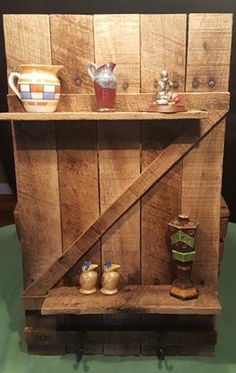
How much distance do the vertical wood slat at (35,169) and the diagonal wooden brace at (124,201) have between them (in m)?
0.04

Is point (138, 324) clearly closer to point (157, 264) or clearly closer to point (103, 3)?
point (157, 264)

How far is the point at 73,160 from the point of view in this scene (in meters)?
1.30

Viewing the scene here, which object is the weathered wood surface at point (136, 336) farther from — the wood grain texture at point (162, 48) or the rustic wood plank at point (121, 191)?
the wood grain texture at point (162, 48)

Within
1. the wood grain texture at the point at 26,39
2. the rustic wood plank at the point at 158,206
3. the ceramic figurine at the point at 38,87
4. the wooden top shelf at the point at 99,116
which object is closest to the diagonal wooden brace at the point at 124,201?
the rustic wood plank at the point at 158,206

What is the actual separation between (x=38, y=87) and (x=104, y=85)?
185 mm

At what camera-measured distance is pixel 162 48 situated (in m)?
1.21

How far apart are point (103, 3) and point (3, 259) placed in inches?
55.1

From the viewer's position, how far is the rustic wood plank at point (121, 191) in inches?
50.1

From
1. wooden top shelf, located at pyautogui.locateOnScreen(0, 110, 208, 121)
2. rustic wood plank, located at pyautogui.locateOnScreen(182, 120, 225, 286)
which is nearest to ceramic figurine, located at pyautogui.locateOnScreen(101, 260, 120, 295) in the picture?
rustic wood plank, located at pyautogui.locateOnScreen(182, 120, 225, 286)

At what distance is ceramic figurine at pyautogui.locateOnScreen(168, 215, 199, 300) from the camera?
125 centimetres

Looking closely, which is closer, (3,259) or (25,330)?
(25,330)

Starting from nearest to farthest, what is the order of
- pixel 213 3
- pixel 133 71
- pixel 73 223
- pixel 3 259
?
pixel 133 71, pixel 73 223, pixel 213 3, pixel 3 259

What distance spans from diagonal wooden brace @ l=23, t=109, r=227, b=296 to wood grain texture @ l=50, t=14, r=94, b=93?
1.04ft

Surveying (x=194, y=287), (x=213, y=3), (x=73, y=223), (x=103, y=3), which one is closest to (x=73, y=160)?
(x=73, y=223)
